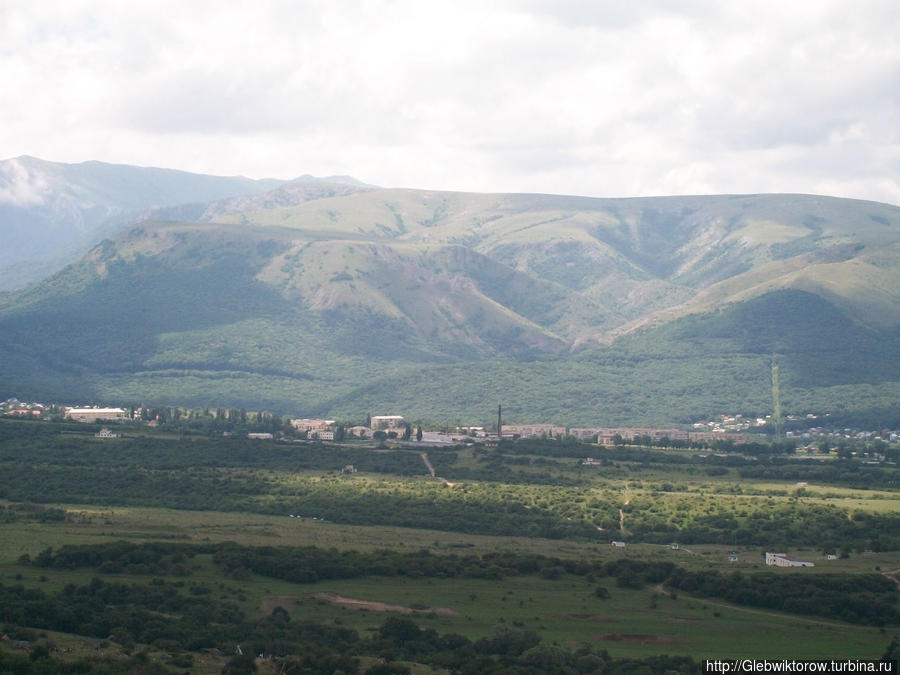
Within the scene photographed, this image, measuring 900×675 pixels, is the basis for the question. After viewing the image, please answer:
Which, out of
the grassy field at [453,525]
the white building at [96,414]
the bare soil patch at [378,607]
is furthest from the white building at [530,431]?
the bare soil patch at [378,607]

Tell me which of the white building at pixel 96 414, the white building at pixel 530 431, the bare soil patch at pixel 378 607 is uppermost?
the white building at pixel 96 414

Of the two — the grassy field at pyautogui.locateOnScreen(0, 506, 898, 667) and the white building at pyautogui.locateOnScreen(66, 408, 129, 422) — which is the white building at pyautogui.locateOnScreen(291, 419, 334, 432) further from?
the grassy field at pyautogui.locateOnScreen(0, 506, 898, 667)

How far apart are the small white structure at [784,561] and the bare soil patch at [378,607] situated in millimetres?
28769

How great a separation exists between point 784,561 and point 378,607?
3227 centimetres

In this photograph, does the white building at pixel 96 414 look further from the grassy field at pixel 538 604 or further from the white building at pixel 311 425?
the grassy field at pixel 538 604

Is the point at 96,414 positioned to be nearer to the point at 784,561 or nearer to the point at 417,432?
the point at 417,432

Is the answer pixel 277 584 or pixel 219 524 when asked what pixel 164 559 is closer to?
pixel 277 584

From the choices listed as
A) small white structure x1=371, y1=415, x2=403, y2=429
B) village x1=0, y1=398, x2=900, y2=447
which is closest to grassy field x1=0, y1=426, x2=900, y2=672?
village x1=0, y1=398, x2=900, y2=447

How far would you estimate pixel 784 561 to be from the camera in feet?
298

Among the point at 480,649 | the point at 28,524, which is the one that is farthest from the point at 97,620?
the point at 28,524

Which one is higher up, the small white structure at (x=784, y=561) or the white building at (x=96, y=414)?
the white building at (x=96, y=414)

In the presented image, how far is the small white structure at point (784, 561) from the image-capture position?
293ft

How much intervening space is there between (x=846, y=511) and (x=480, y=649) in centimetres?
5797

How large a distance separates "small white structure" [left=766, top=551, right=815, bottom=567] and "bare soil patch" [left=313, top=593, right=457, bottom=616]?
28.8m
